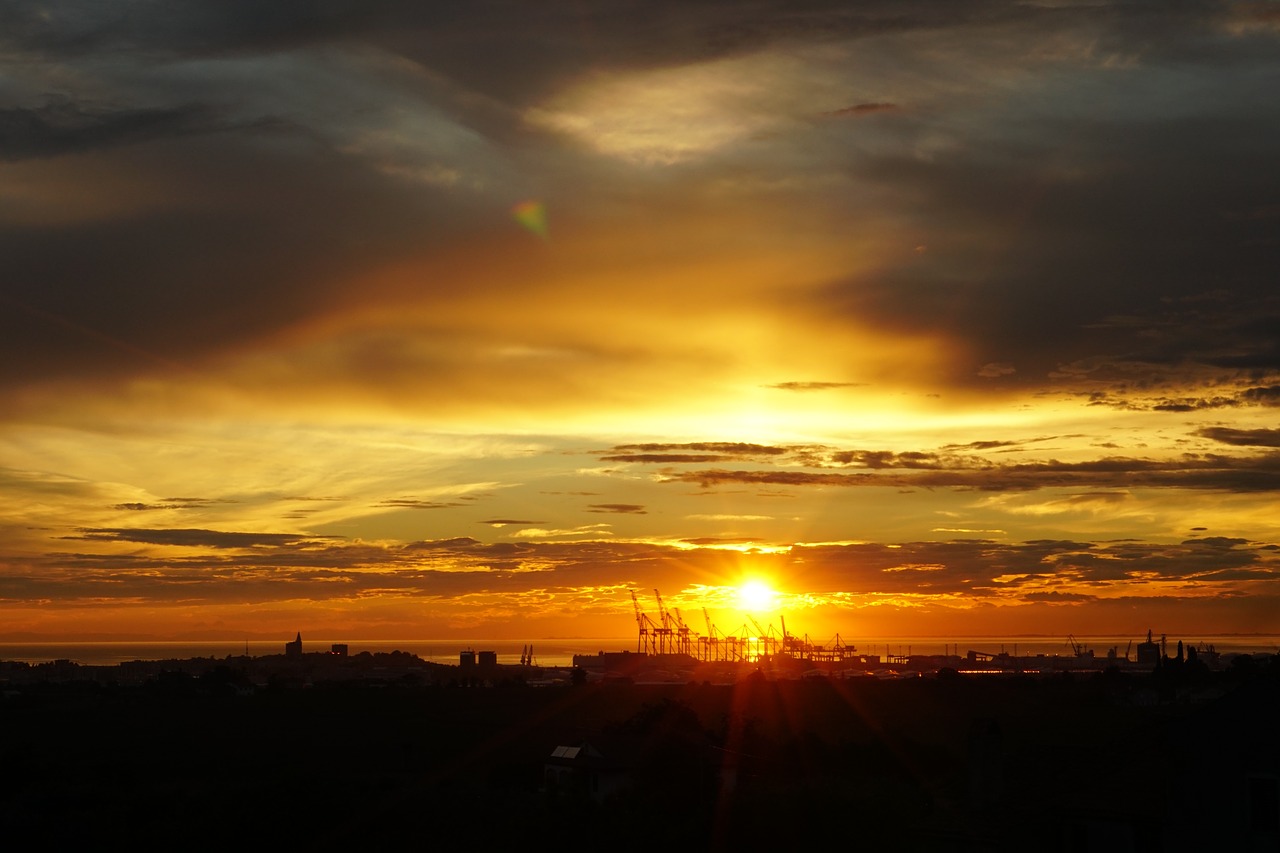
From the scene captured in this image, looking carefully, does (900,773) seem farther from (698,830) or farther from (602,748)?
(698,830)

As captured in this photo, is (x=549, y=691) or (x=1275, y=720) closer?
(x=1275, y=720)

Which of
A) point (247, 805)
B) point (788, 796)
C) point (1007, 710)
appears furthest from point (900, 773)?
point (1007, 710)

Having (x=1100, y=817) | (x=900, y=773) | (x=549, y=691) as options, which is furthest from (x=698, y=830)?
(x=549, y=691)

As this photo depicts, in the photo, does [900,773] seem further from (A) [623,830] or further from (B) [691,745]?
(A) [623,830]

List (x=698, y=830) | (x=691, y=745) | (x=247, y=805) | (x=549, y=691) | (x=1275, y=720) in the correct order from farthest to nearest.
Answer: (x=549, y=691) → (x=691, y=745) → (x=247, y=805) → (x=698, y=830) → (x=1275, y=720)

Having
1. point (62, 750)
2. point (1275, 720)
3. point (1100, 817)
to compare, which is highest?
point (1275, 720)

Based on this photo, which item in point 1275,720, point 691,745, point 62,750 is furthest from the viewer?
point 62,750

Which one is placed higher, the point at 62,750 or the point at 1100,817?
the point at 1100,817
